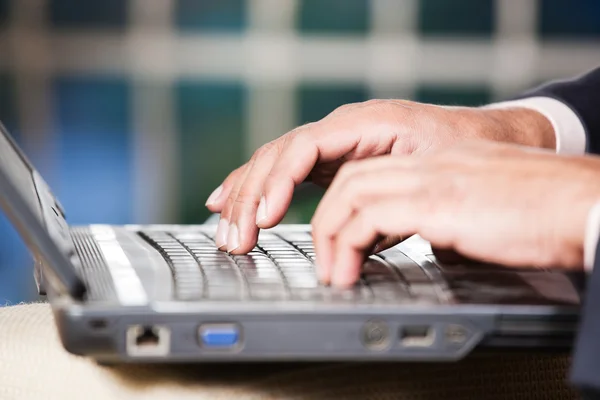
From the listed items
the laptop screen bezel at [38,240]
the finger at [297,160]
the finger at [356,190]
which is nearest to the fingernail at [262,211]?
the finger at [297,160]

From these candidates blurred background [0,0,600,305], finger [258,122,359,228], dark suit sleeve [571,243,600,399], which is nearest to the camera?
dark suit sleeve [571,243,600,399]

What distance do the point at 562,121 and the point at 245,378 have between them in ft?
1.94

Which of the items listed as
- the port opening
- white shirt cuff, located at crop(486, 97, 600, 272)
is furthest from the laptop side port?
white shirt cuff, located at crop(486, 97, 600, 272)

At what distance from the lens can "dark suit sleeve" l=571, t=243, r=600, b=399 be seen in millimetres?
400

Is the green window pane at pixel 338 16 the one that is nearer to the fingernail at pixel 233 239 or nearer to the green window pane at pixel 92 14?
the green window pane at pixel 92 14

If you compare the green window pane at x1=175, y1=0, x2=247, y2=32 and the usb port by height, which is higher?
the usb port

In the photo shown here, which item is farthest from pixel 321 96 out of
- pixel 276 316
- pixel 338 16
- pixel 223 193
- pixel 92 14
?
pixel 276 316

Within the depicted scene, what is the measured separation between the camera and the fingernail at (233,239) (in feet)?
2.12

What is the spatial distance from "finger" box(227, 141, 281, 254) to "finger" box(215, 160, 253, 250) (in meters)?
0.01

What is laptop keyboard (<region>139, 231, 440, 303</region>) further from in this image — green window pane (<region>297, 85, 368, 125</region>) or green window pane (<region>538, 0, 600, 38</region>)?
green window pane (<region>538, 0, 600, 38</region>)

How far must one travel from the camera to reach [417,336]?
435mm

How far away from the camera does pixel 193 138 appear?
3.37 m

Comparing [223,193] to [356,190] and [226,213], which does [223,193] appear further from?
[356,190]

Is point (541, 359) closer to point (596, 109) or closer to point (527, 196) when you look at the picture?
point (527, 196)
